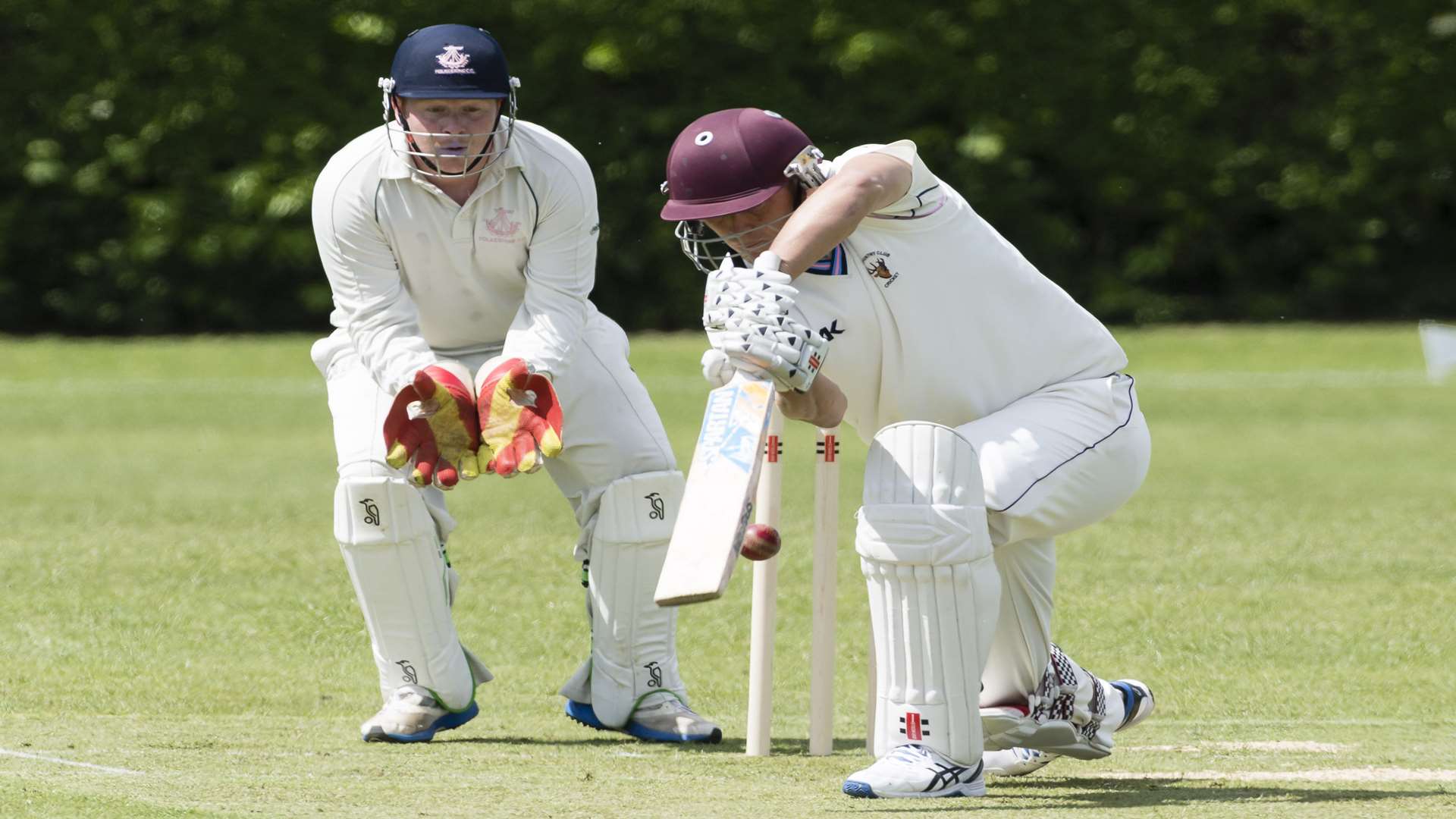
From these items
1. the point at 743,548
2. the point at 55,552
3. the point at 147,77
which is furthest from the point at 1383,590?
the point at 147,77

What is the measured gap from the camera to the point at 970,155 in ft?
51.0

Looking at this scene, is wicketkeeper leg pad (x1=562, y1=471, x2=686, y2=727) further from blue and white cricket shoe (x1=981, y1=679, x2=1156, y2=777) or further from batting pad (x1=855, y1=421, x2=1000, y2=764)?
batting pad (x1=855, y1=421, x2=1000, y2=764)

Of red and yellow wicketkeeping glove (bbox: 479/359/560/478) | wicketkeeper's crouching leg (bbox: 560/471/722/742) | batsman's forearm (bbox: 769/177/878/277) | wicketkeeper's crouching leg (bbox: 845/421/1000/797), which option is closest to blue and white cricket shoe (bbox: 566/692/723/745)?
wicketkeeper's crouching leg (bbox: 560/471/722/742)

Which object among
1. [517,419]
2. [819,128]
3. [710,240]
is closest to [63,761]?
[517,419]

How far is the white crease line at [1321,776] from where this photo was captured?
3684 mm

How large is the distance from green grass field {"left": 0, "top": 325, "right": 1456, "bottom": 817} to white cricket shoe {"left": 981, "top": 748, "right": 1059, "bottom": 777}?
54 mm

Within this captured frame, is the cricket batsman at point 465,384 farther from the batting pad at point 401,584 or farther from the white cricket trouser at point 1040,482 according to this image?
the white cricket trouser at point 1040,482

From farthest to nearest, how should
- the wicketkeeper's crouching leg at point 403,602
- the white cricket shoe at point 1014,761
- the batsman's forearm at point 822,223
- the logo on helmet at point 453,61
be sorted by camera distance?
1. the wicketkeeper's crouching leg at point 403,602
2. the logo on helmet at point 453,61
3. the white cricket shoe at point 1014,761
4. the batsman's forearm at point 822,223

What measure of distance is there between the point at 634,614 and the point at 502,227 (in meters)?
0.87

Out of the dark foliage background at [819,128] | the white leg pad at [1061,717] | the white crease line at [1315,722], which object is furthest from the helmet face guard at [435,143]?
the dark foliage background at [819,128]

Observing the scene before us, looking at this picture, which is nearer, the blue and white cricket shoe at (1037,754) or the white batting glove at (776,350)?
the white batting glove at (776,350)

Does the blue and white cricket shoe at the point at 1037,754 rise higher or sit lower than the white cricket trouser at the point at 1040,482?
lower

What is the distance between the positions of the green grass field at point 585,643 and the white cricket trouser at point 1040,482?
24cm

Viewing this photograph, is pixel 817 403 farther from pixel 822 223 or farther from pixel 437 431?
pixel 437 431
